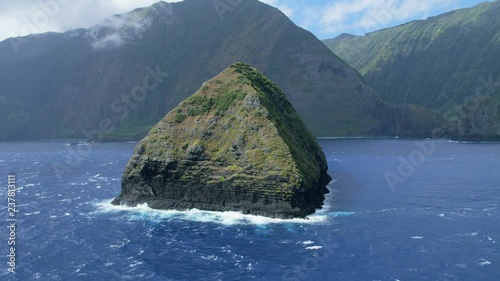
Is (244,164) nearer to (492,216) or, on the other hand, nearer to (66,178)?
(492,216)

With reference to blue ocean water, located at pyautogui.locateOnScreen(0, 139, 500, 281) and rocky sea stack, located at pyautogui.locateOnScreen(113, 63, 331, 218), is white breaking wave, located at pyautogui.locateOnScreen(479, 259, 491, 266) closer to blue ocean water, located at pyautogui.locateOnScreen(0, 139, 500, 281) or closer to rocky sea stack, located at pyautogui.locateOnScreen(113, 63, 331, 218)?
blue ocean water, located at pyautogui.locateOnScreen(0, 139, 500, 281)

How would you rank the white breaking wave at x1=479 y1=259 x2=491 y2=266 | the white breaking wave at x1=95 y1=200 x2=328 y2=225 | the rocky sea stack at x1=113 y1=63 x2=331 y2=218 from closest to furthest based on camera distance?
the white breaking wave at x1=479 y1=259 x2=491 y2=266 < the white breaking wave at x1=95 y1=200 x2=328 y2=225 < the rocky sea stack at x1=113 y1=63 x2=331 y2=218

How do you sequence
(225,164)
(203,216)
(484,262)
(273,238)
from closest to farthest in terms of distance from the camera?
1. (484,262)
2. (273,238)
3. (203,216)
4. (225,164)

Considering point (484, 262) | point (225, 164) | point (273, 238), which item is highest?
point (225, 164)

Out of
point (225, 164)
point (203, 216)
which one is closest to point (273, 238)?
point (203, 216)

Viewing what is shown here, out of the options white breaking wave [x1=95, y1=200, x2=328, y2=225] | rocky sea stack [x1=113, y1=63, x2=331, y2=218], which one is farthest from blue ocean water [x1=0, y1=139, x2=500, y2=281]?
rocky sea stack [x1=113, y1=63, x2=331, y2=218]

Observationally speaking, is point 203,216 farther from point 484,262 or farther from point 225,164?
point 484,262
